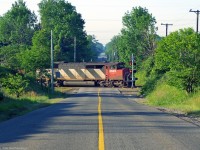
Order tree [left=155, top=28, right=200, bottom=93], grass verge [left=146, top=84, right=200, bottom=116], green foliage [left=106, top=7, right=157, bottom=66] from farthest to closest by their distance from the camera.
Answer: green foliage [left=106, top=7, right=157, bottom=66]
tree [left=155, top=28, right=200, bottom=93]
grass verge [left=146, top=84, right=200, bottom=116]

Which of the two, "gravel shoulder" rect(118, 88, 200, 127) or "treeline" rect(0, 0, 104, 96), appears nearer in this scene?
"gravel shoulder" rect(118, 88, 200, 127)

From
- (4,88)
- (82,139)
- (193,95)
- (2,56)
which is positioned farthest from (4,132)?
(2,56)

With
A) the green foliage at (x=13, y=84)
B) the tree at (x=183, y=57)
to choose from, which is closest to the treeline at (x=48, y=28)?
the green foliage at (x=13, y=84)

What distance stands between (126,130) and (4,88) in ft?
102

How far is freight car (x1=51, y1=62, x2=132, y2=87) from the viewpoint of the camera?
77.8 meters

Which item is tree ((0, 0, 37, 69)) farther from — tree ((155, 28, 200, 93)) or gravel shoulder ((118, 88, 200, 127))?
tree ((155, 28, 200, 93))

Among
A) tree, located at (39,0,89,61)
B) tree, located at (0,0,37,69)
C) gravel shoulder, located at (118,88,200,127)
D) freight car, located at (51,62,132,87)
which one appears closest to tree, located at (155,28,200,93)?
gravel shoulder, located at (118,88,200,127)

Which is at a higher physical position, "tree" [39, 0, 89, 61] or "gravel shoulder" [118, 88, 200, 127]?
"tree" [39, 0, 89, 61]

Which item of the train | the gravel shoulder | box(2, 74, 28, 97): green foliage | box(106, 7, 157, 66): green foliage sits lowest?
the gravel shoulder

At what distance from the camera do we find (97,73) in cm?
7906

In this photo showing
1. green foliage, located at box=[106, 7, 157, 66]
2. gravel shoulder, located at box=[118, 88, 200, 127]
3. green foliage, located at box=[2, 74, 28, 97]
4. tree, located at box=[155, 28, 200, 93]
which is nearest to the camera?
gravel shoulder, located at box=[118, 88, 200, 127]

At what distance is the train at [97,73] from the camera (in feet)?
255

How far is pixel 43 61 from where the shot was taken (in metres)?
58.4

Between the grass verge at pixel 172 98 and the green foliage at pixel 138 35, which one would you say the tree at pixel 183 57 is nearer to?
the grass verge at pixel 172 98
